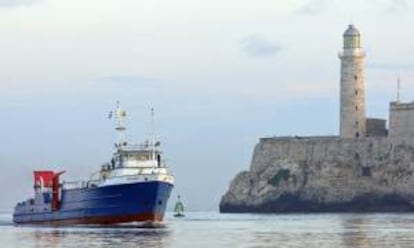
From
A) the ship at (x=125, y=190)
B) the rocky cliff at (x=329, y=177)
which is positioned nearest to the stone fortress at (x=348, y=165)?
the rocky cliff at (x=329, y=177)

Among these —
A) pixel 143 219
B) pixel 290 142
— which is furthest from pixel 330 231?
pixel 290 142

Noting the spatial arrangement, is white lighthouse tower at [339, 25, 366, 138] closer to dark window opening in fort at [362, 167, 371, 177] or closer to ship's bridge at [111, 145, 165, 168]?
dark window opening in fort at [362, 167, 371, 177]

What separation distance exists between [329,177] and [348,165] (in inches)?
97.5

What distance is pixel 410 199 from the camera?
145375 mm

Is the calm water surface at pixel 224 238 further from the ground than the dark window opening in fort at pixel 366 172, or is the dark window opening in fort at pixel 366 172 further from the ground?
the dark window opening in fort at pixel 366 172

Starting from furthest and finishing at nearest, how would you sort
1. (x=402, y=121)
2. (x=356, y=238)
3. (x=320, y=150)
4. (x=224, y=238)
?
(x=320, y=150) → (x=402, y=121) → (x=224, y=238) → (x=356, y=238)

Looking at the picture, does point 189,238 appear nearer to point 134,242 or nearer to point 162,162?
point 134,242

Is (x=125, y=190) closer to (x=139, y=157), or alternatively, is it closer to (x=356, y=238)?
(x=139, y=157)

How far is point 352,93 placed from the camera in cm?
15088

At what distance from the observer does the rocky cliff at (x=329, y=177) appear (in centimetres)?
14650

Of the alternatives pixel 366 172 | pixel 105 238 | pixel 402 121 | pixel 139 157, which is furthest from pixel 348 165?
pixel 105 238

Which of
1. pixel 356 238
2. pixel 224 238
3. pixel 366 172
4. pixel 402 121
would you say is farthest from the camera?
pixel 366 172

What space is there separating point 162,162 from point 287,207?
193 ft

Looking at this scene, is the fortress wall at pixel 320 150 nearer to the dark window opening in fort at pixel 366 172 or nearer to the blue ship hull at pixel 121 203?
the dark window opening in fort at pixel 366 172
